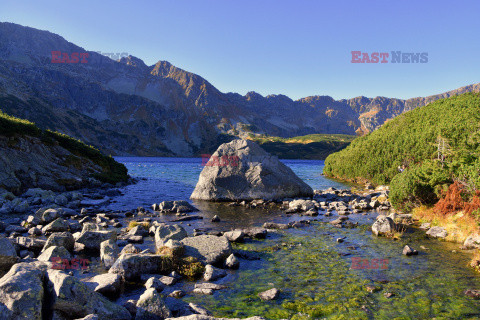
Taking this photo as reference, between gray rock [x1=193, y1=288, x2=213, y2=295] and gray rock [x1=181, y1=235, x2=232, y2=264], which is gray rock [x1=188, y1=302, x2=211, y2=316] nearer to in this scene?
gray rock [x1=193, y1=288, x2=213, y2=295]

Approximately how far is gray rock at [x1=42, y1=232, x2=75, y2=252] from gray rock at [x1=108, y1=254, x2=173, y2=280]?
4401 millimetres

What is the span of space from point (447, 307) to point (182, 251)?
392 inches

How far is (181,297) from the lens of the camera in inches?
381

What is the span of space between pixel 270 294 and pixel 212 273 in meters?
2.70

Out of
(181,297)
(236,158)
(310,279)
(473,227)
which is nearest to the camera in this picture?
(181,297)

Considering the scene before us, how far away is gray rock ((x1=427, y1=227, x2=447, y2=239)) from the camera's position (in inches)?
645

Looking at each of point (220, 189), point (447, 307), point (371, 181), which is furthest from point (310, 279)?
point (371, 181)

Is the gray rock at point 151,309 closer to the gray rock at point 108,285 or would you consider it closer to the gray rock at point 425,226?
the gray rock at point 108,285

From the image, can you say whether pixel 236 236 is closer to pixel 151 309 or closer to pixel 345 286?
pixel 345 286

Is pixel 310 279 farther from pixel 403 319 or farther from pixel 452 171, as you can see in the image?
pixel 452 171

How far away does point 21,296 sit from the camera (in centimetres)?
649

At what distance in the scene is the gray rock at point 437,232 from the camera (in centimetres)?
1637

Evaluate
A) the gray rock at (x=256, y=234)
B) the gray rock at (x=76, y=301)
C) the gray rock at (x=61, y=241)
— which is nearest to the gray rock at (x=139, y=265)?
the gray rock at (x=76, y=301)

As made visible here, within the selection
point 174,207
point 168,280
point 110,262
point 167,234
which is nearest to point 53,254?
point 110,262
